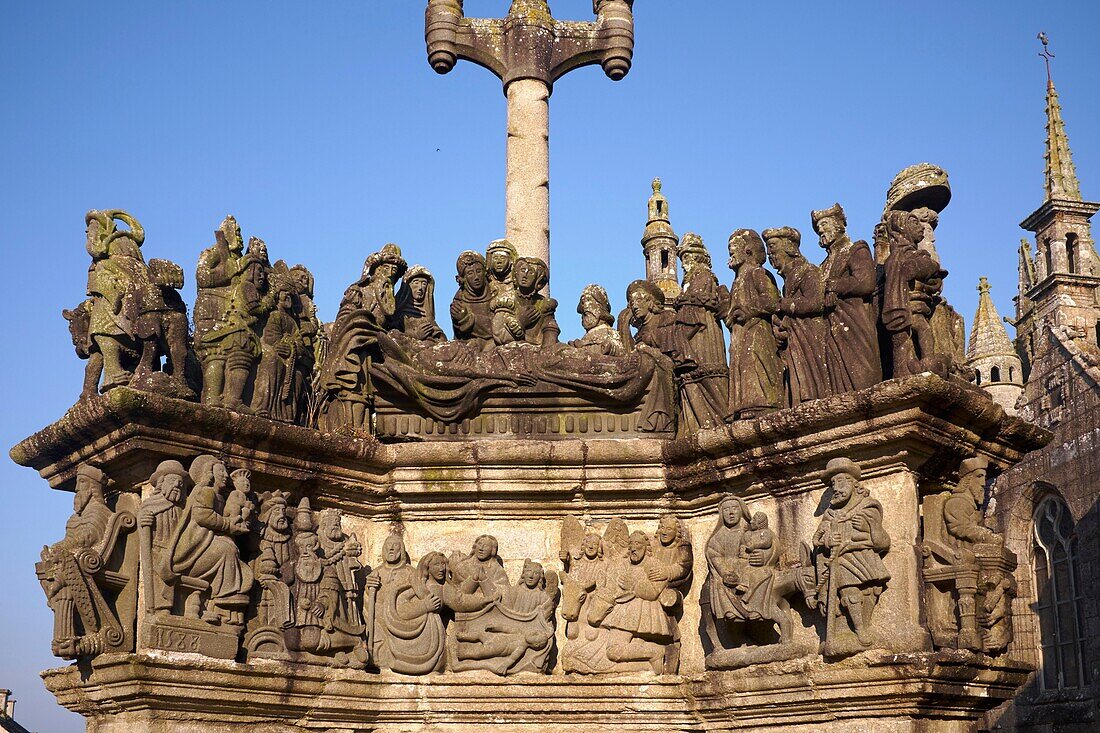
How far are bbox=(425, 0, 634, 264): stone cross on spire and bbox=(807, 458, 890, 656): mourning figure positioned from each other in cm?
417

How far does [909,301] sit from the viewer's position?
1034 cm

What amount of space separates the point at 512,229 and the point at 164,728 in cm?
535

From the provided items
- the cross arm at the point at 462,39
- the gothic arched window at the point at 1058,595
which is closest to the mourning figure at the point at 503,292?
the cross arm at the point at 462,39

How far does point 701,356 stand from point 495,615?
8.59ft

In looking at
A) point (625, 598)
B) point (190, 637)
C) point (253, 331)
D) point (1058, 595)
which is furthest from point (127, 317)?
point (1058, 595)

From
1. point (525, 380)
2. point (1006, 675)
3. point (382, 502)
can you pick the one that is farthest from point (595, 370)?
point (1006, 675)

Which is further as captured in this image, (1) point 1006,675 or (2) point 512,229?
(2) point 512,229

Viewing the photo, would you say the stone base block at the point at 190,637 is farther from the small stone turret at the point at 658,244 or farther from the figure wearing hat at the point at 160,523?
the small stone turret at the point at 658,244

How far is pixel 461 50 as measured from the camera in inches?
523

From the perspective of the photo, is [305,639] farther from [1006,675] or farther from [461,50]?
[461,50]

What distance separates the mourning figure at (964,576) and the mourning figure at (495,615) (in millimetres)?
2914

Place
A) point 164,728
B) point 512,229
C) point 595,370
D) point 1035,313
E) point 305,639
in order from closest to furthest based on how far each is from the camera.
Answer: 1. point 164,728
2. point 305,639
3. point 595,370
4. point 512,229
5. point 1035,313

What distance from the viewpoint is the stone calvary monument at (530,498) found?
9.79 m

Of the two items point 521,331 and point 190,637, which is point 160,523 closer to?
point 190,637
